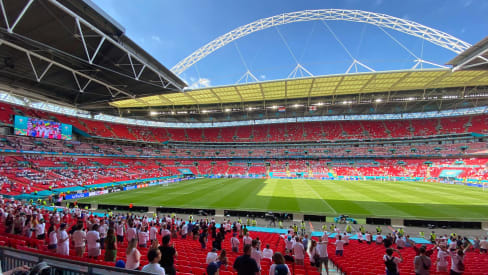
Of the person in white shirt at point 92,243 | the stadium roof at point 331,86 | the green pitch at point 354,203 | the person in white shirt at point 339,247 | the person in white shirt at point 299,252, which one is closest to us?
the person in white shirt at point 92,243

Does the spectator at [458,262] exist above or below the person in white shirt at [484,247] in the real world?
above

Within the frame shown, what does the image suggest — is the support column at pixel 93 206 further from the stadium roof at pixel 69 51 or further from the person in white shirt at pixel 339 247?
the person in white shirt at pixel 339 247

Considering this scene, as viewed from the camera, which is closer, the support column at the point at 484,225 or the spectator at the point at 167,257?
the spectator at the point at 167,257

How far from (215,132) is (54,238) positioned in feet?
209

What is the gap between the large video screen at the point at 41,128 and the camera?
3484 centimetres

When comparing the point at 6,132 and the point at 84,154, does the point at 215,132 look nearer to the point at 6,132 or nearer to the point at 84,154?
the point at 84,154

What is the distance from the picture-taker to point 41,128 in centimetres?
3791

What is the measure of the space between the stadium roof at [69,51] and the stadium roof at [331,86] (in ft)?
48.7

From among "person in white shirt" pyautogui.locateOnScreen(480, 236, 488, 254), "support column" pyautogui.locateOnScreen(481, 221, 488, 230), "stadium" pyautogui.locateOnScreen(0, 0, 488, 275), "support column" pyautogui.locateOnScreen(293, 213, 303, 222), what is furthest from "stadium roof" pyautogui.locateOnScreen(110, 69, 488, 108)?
"person in white shirt" pyautogui.locateOnScreen(480, 236, 488, 254)

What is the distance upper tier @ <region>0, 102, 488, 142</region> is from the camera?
1976 inches

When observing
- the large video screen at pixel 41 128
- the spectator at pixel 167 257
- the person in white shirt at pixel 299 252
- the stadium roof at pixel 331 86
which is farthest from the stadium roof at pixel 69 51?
the person in white shirt at pixel 299 252

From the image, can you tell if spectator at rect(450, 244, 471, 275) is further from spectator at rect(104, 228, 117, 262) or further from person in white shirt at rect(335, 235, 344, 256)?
spectator at rect(104, 228, 117, 262)

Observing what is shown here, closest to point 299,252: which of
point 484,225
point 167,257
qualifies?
point 167,257

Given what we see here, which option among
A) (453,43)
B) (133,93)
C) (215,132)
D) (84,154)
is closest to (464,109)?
(453,43)
